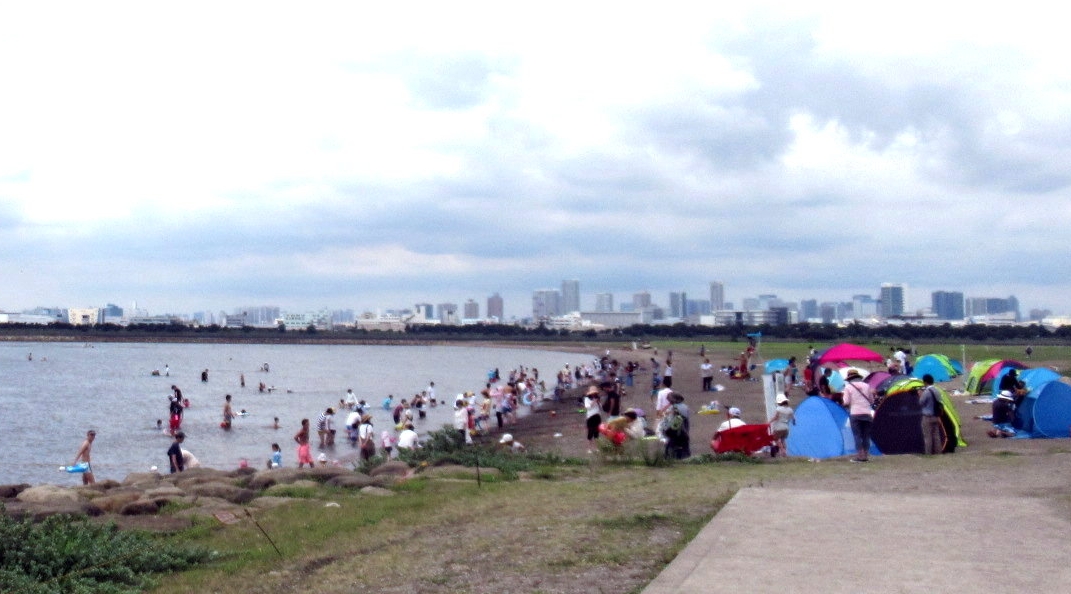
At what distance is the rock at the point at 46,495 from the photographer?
37.7 ft

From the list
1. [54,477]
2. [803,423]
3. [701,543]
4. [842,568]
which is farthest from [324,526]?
[54,477]

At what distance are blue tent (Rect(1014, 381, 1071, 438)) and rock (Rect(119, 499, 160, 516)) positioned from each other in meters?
14.2

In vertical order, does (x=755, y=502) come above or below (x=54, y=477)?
above

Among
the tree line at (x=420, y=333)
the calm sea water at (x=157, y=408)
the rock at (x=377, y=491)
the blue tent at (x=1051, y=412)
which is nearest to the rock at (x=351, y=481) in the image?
the rock at (x=377, y=491)

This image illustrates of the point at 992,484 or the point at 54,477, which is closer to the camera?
the point at 992,484

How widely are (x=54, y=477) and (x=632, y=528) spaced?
56.7ft

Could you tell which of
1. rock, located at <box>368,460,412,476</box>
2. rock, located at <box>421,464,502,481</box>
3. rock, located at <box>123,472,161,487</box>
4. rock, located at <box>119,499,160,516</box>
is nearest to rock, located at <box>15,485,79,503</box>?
rock, located at <box>119,499,160,516</box>

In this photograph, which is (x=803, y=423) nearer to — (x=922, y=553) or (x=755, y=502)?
(x=755, y=502)

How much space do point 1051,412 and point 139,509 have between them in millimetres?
14600

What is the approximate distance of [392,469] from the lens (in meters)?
13.4

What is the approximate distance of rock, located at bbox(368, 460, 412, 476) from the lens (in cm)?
1322

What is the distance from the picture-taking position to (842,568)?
646 cm

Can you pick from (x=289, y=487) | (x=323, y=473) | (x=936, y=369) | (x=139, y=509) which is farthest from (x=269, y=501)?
(x=936, y=369)

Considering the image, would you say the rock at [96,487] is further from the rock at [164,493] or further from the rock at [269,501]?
the rock at [269,501]
